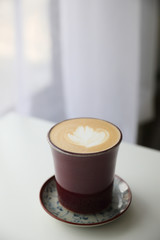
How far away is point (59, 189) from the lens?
53 centimetres

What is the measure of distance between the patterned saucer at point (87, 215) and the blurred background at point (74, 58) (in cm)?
84

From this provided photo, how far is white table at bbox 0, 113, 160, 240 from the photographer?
50 centimetres

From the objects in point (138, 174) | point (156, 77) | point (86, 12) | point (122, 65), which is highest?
point (86, 12)

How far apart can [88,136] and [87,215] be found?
12cm

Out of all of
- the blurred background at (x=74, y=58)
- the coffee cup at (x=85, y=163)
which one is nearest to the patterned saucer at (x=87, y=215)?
the coffee cup at (x=85, y=163)

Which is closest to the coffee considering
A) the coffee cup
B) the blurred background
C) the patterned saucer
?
the coffee cup

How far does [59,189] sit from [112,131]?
118 millimetres

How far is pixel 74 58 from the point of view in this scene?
1.43m

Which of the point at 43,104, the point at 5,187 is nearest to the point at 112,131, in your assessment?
the point at 5,187

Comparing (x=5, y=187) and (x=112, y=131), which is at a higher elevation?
(x=112, y=131)

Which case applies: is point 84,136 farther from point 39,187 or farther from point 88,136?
point 39,187

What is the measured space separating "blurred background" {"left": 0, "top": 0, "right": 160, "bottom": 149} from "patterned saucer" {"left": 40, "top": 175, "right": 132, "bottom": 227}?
843mm

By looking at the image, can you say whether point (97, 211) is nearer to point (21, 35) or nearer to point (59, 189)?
point (59, 189)

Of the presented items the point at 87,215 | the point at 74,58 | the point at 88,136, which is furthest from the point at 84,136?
the point at 74,58
